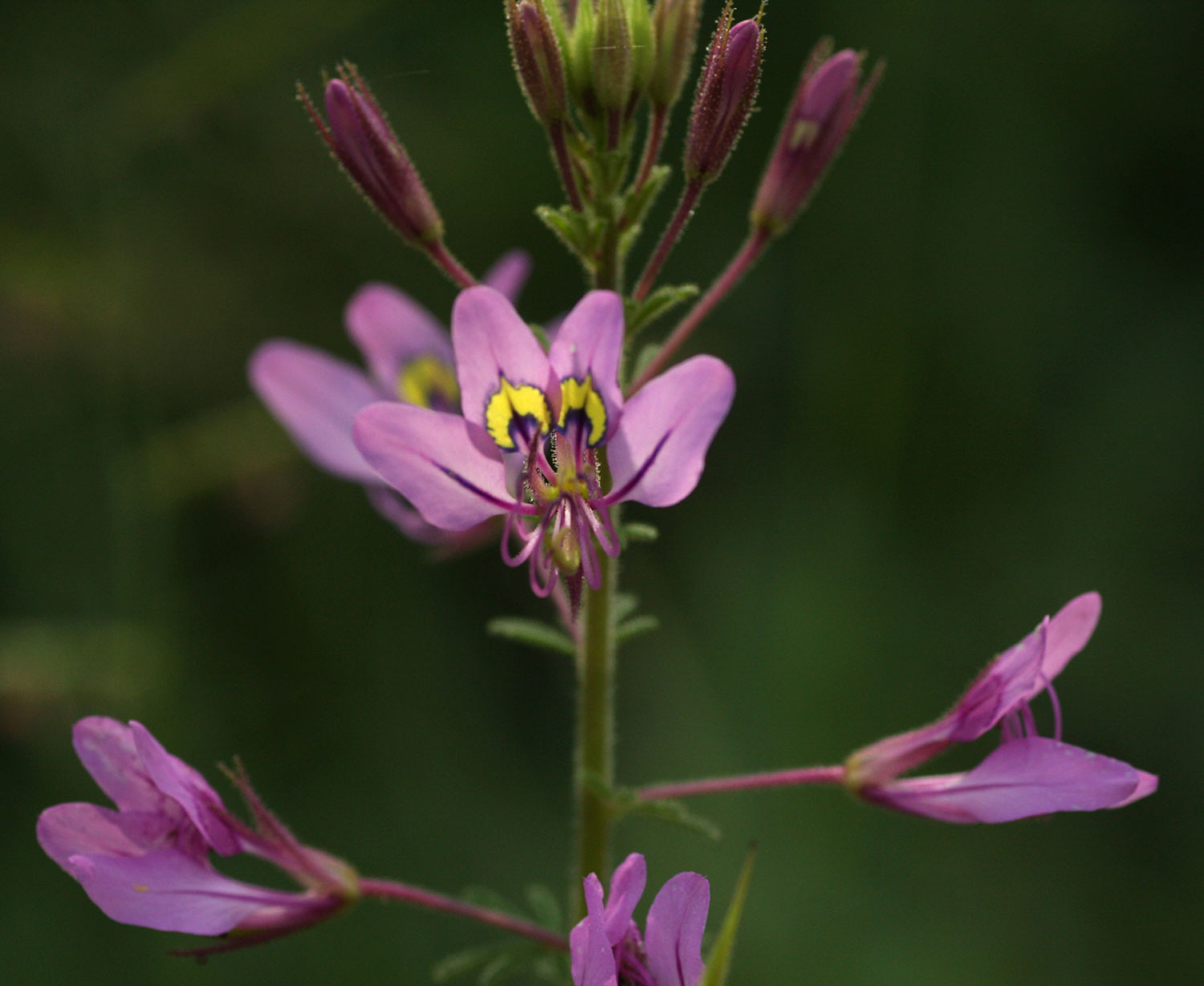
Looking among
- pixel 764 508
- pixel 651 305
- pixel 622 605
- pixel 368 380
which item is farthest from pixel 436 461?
pixel 764 508

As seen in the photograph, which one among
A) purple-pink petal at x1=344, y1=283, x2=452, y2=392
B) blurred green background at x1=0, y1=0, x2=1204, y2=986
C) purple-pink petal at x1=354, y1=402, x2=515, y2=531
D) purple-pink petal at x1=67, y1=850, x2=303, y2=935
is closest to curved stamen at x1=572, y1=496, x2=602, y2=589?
purple-pink petal at x1=354, y1=402, x2=515, y2=531

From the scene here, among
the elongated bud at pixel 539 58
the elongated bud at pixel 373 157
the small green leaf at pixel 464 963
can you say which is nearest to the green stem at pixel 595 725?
the small green leaf at pixel 464 963

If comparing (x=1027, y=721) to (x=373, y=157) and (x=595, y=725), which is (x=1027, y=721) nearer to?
(x=595, y=725)

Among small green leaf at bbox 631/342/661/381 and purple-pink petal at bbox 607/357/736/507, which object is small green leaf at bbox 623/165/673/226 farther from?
purple-pink petal at bbox 607/357/736/507

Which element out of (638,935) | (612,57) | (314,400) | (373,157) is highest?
(612,57)

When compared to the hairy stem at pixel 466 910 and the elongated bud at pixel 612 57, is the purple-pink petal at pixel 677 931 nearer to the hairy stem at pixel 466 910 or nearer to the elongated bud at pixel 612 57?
the hairy stem at pixel 466 910

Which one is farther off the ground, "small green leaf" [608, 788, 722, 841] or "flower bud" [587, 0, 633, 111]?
"flower bud" [587, 0, 633, 111]
